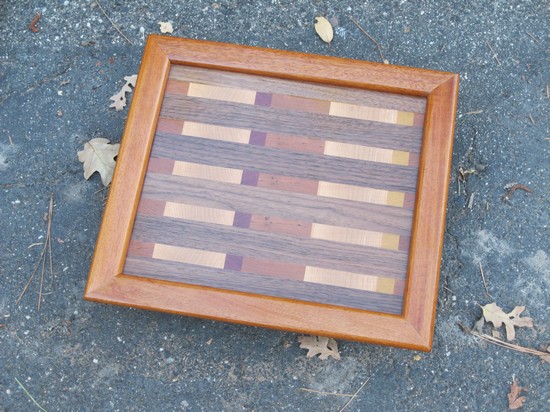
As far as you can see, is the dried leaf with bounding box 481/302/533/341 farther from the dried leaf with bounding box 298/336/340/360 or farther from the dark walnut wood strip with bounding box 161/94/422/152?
the dark walnut wood strip with bounding box 161/94/422/152

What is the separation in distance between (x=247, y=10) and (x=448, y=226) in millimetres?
1086

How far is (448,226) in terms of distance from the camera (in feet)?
6.66

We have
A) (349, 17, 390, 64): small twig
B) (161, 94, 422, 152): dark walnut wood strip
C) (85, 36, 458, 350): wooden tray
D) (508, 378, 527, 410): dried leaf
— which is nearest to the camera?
(85, 36, 458, 350): wooden tray

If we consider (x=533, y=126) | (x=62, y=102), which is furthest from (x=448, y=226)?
(x=62, y=102)

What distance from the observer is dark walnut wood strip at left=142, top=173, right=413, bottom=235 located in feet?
5.47

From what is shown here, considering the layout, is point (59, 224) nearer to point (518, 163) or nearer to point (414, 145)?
point (414, 145)

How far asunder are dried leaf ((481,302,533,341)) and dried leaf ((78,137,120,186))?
137cm

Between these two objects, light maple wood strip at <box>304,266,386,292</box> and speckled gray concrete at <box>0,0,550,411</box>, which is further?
speckled gray concrete at <box>0,0,550,411</box>

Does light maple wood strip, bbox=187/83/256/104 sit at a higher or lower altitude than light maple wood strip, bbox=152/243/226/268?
higher

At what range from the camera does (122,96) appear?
213cm

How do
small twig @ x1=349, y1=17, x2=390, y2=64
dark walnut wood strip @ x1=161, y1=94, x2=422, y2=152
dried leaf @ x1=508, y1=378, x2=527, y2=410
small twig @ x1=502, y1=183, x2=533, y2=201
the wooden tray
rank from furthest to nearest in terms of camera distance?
1. small twig @ x1=349, y1=17, x2=390, y2=64
2. small twig @ x1=502, y1=183, x2=533, y2=201
3. dried leaf @ x1=508, y1=378, x2=527, y2=410
4. dark walnut wood strip @ x1=161, y1=94, x2=422, y2=152
5. the wooden tray

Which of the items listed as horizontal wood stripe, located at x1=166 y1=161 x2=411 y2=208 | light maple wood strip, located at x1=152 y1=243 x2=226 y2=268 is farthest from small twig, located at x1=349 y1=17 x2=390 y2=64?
light maple wood strip, located at x1=152 y1=243 x2=226 y2=268

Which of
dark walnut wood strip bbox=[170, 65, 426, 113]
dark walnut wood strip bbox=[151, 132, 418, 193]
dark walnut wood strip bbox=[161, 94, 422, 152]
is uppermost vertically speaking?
dark walnut wood strip bbox=[170, 65, 426, 113]

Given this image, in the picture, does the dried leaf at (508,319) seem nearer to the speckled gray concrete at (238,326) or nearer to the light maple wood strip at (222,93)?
the speckled gray concrete at (238,326)
